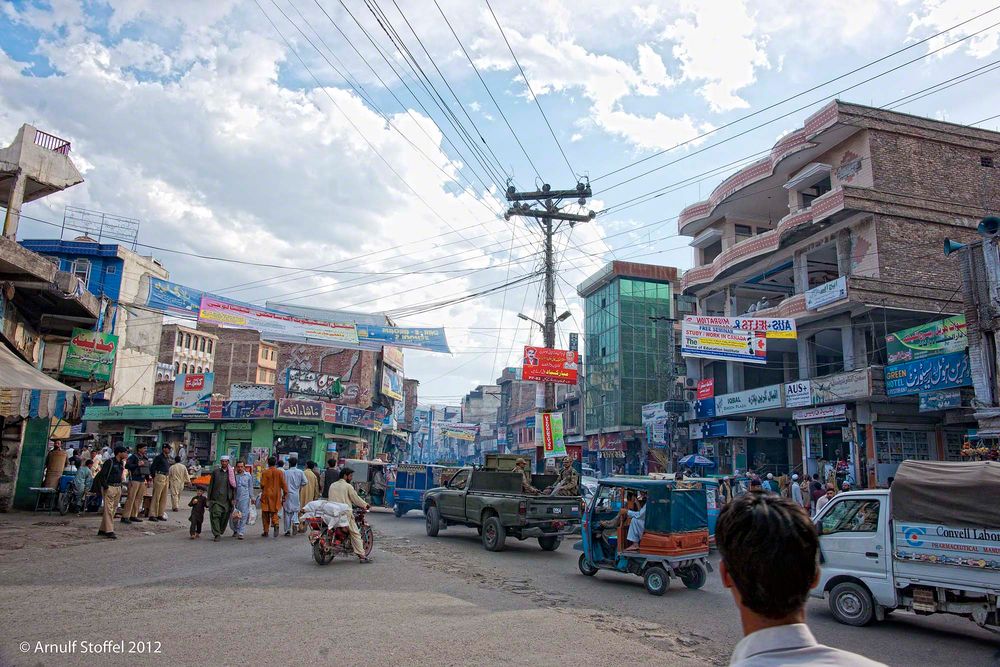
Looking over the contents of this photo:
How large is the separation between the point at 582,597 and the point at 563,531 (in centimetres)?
498

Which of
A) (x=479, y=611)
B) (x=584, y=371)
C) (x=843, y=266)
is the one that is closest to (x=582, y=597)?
(x=479, y=611)

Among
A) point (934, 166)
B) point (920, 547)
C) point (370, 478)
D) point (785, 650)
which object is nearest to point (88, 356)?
point (370, 478)

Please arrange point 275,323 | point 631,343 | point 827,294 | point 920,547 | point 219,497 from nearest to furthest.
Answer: point 920,547 → point 219,497 → point 827,294 → point 275,323 → point 631,343

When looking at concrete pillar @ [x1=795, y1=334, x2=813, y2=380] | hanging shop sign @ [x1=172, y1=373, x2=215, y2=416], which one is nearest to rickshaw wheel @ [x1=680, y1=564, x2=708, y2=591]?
concrete pillar @ [x1=795, y1=334, x2=813, y2=380]

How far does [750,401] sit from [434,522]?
1906 centimetres

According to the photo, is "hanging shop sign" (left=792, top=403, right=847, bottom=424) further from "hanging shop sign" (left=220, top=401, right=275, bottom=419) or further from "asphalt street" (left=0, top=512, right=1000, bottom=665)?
"hanging shop sign" (left=220, top=401, right=275, bottom=419)

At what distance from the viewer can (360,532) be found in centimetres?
1198

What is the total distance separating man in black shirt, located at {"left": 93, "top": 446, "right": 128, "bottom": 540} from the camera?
13734 millimetres

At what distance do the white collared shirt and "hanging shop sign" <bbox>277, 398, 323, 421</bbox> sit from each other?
4074 cm

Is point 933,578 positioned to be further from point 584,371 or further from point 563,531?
point 584,371

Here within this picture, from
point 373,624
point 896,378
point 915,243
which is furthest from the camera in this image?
point 915,243

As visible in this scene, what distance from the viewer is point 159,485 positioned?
55.6 feet

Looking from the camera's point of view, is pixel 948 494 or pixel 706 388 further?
pixel 706 388

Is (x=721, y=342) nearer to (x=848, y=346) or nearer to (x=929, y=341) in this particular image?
(x=929, y=341)
